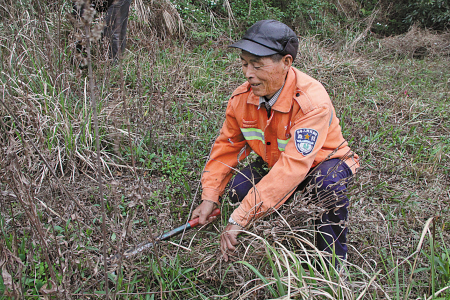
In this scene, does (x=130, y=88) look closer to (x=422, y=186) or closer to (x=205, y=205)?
(x=205, y=205)

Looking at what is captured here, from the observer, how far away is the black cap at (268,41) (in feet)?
6.34

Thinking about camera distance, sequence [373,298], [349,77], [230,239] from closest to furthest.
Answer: [373,298] → [230,239] → [349,77]

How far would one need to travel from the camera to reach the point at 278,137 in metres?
2.25

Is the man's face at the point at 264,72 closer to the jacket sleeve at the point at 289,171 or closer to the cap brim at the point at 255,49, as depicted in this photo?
the cap brim at the point at 255,49

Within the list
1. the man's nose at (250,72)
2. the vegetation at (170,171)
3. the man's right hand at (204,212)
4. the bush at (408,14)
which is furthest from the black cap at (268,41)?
the bush at (408,14)

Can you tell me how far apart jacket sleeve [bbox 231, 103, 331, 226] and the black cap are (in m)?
0.42

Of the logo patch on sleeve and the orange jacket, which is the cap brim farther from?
the logo patch on sleeve

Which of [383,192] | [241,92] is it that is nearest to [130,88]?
[241,92]

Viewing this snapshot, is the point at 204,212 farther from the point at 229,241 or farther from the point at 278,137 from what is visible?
the point at 278,137

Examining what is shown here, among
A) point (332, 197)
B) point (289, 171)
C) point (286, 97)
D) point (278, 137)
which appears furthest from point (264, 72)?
point (332, 197)

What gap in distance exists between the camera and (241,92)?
2297 millimetres

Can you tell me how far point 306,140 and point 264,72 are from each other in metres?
0.48

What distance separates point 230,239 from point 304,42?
467 centimetres

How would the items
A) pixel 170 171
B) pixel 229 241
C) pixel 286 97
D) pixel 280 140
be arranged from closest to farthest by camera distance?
1. pixel 229 241
2. pixel 286 97
3. pixel 280 140
4. pixel 170 171
